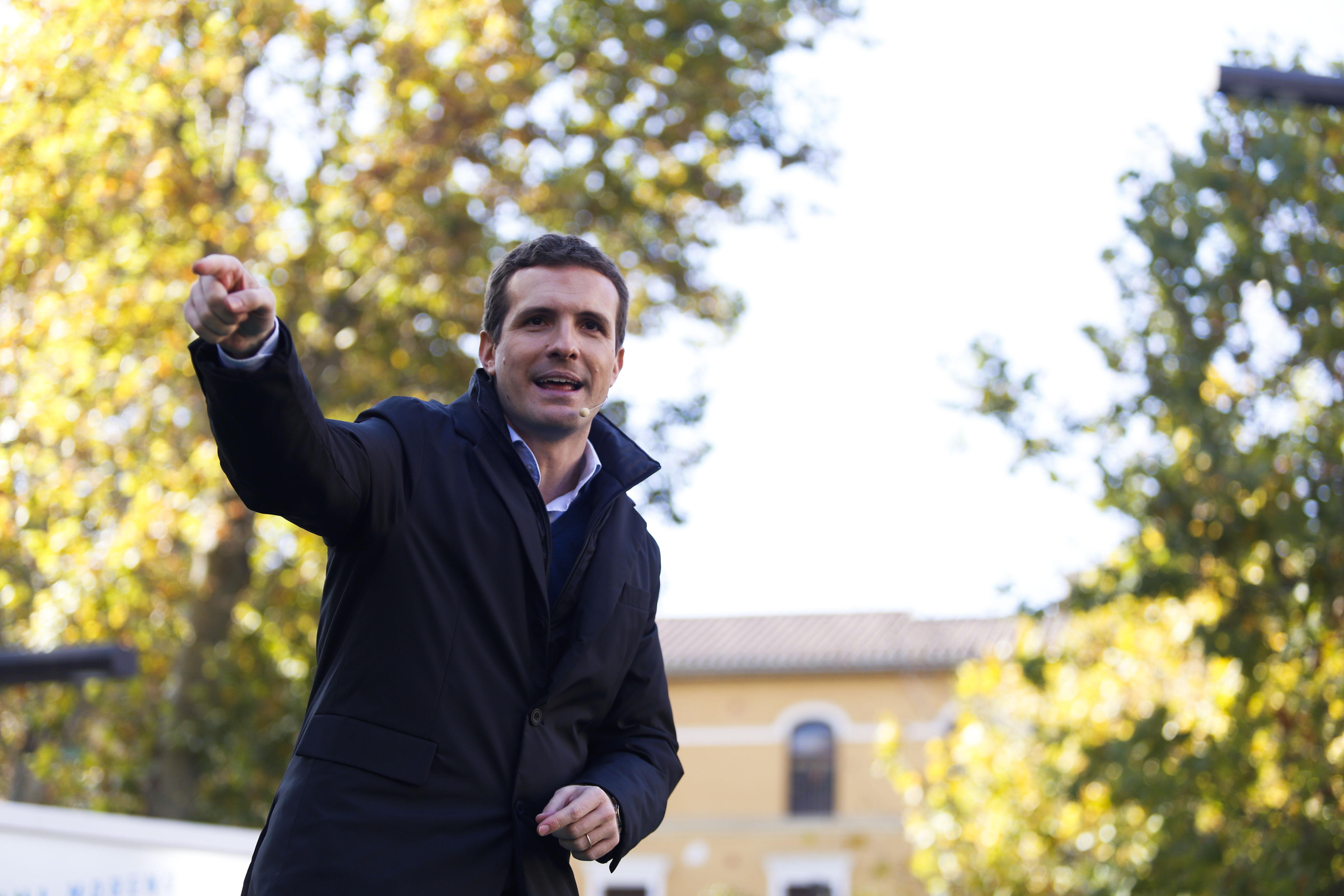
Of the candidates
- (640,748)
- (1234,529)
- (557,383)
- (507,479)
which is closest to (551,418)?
(557,383)

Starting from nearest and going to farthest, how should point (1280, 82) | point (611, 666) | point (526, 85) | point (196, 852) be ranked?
point (611, 666) < point (1280, 82) < point (196, 852) < point (526, 85)

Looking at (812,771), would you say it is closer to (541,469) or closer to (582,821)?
(541,469)

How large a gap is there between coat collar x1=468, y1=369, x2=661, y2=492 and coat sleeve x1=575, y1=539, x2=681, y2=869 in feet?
0.47

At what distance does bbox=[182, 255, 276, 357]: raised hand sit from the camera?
5.62 ft

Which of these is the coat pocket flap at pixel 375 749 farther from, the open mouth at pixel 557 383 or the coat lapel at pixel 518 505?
the open mouth at pixel 557 383

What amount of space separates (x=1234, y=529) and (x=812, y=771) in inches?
1011

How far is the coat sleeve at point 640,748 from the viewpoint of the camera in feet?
7.38

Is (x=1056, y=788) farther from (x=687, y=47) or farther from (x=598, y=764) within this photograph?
(x=598, y=764)

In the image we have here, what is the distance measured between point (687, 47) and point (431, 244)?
9.30 feet

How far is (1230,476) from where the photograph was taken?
9.34 m

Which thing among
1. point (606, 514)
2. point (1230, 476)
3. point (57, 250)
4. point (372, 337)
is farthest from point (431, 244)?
point (606, 514)

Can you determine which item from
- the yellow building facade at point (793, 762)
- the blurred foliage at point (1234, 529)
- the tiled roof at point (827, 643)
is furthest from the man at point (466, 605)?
the yellow building facade at point (793, 762)

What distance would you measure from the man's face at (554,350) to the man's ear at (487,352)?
0.04 meters

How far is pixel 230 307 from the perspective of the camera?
1.72 m
